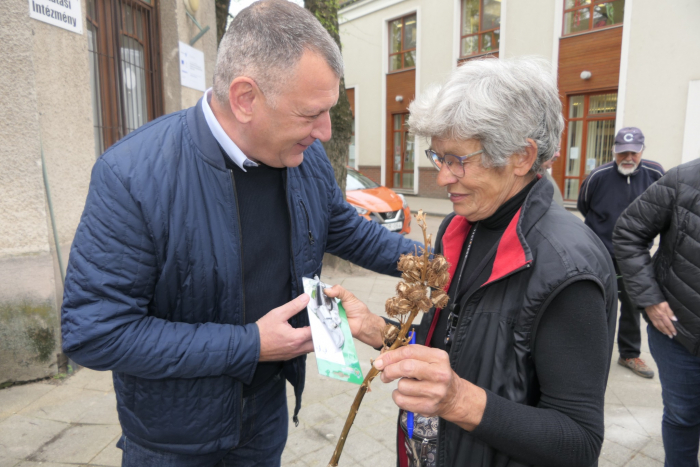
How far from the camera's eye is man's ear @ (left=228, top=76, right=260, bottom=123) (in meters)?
1.57

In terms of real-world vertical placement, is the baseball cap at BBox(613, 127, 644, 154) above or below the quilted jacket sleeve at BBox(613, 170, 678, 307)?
above

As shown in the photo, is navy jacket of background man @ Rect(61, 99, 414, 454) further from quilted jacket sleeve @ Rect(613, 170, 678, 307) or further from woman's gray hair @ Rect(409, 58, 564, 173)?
quilted jacket sleeve @ Rect(613, 170, 678, 307)

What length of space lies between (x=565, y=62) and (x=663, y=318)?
1414cm

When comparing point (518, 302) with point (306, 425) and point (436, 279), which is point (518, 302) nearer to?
point (436, 279)

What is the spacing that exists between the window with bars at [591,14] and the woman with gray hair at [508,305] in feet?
47.4

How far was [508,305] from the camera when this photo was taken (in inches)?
53.1

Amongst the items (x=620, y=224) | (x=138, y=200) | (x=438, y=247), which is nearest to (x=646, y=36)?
(x=620, y=224)

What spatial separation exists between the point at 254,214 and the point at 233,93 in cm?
44

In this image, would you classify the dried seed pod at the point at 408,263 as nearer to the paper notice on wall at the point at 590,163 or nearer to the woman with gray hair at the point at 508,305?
the woman with gray hair at the point at 508,305

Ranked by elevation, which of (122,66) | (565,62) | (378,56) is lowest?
(122,66)

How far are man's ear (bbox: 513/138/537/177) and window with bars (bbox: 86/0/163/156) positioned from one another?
4.07 m

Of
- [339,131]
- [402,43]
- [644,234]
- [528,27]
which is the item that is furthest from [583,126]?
[644,234]

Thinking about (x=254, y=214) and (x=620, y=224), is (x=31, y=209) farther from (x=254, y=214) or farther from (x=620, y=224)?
(x=620, y=224)

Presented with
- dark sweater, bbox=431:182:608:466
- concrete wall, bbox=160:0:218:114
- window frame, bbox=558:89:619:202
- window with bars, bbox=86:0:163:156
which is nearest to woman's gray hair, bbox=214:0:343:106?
dark sweater, bbox=431:182:608:466
